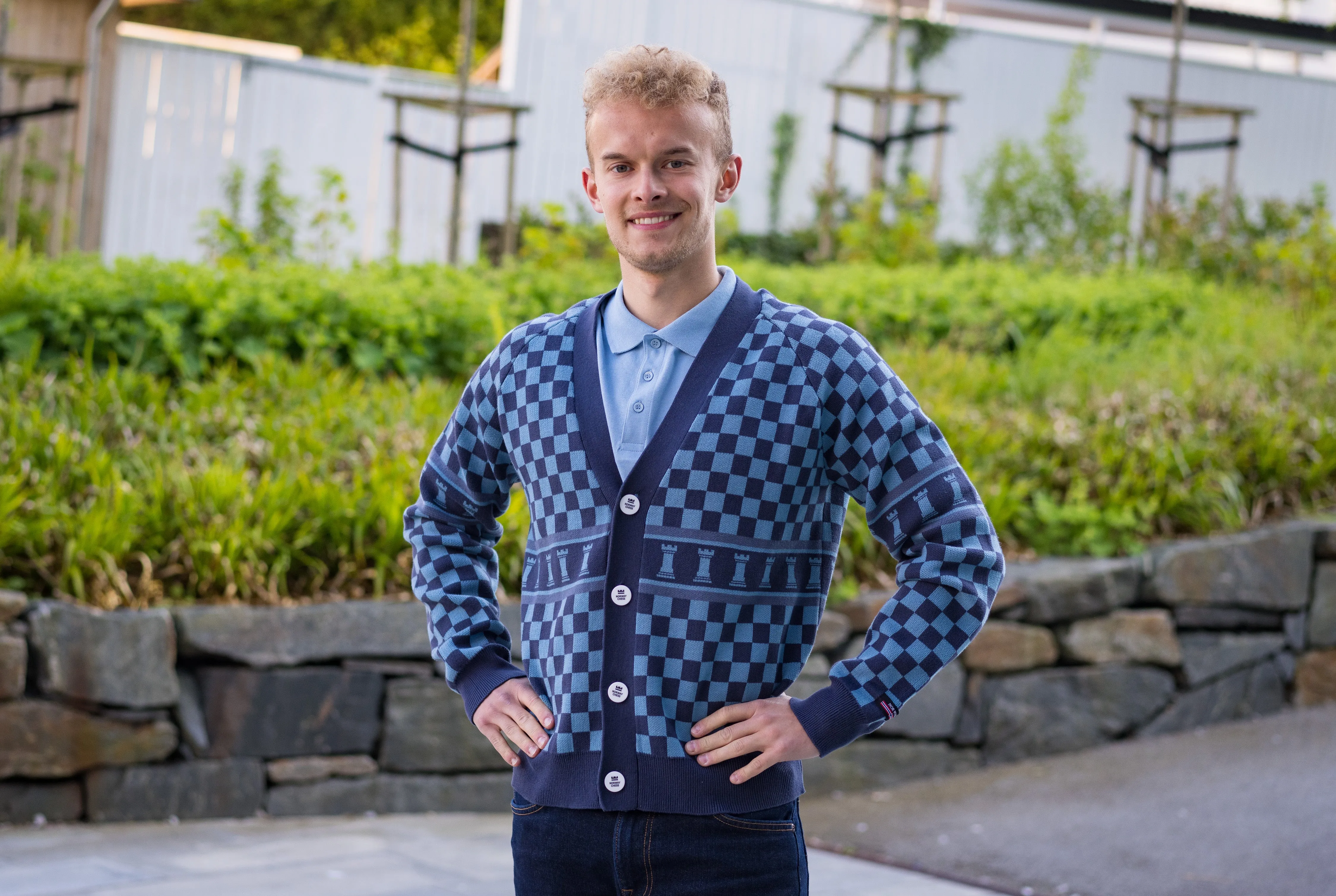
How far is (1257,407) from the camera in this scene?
19.8 ft

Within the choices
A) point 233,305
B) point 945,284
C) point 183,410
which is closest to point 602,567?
point 183,410

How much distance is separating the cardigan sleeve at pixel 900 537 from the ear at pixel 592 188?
14.2 inches

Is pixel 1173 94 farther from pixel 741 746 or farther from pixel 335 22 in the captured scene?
pixel 335 22

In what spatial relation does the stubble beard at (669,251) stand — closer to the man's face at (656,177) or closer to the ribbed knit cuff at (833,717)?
the man's face at (656,177)

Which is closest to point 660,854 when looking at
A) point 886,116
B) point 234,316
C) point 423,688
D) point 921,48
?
point 423,688

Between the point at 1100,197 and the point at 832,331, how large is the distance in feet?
35.5

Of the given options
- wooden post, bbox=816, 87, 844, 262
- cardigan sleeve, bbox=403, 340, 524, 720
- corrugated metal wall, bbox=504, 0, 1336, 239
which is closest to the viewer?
cardigan sleeve, bbox=403, 340, 524, 720

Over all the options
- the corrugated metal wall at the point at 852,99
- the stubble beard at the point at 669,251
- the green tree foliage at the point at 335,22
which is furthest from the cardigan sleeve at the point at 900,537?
the green tree foliage at the point at 335,22

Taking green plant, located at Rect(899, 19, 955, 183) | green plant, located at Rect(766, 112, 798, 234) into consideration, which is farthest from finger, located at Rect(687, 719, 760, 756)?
green plant, located at Rect(899, 19, 955, 183)

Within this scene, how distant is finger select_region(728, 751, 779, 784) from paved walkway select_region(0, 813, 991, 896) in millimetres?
2103

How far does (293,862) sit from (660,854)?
94.3 inches

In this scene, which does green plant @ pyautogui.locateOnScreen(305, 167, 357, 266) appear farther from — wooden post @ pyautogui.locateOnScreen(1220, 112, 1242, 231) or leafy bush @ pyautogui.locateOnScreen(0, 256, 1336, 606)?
wooden post @ pyautogui.locateOnScreen(1220, 112, 1242, 231)

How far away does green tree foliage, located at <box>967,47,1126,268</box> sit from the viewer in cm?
1141

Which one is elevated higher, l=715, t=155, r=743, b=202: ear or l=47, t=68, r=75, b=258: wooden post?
l=47, t=68, r=75, b=258: wooden post
